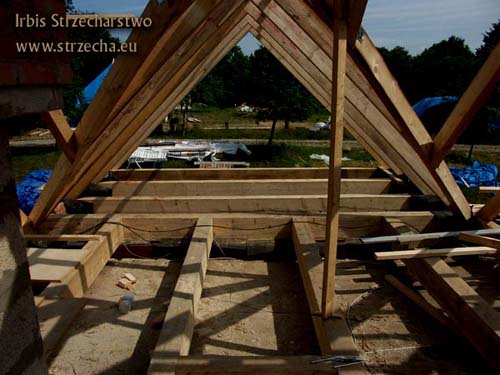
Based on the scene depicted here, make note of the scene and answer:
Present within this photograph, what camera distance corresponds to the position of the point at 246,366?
2234 mm

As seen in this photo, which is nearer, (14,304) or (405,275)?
(14,304)

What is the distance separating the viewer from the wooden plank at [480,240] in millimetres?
3458

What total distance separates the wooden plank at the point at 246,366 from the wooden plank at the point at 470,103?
2.37m

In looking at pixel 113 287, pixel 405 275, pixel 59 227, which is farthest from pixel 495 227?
pixel 59 227

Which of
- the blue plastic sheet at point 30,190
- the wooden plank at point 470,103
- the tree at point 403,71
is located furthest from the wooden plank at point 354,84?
the tree at point 403,71

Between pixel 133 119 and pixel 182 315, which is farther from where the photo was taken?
pixel 133 119

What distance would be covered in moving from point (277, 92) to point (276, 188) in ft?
24.6

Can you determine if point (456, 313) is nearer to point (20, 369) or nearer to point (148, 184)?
point (20, 369)

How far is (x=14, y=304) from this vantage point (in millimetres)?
1330

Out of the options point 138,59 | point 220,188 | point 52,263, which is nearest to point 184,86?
point 220,188

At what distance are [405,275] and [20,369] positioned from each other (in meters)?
3.74

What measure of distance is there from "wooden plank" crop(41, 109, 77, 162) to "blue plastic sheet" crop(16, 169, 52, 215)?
3165 mm

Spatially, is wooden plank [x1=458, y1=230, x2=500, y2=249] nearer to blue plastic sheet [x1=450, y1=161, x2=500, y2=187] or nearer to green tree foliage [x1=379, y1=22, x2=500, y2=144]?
blue plastic sheet [x1=450, y1=161, x2=500, y2=187]

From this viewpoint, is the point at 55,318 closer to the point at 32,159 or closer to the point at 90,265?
the point at 90,265
